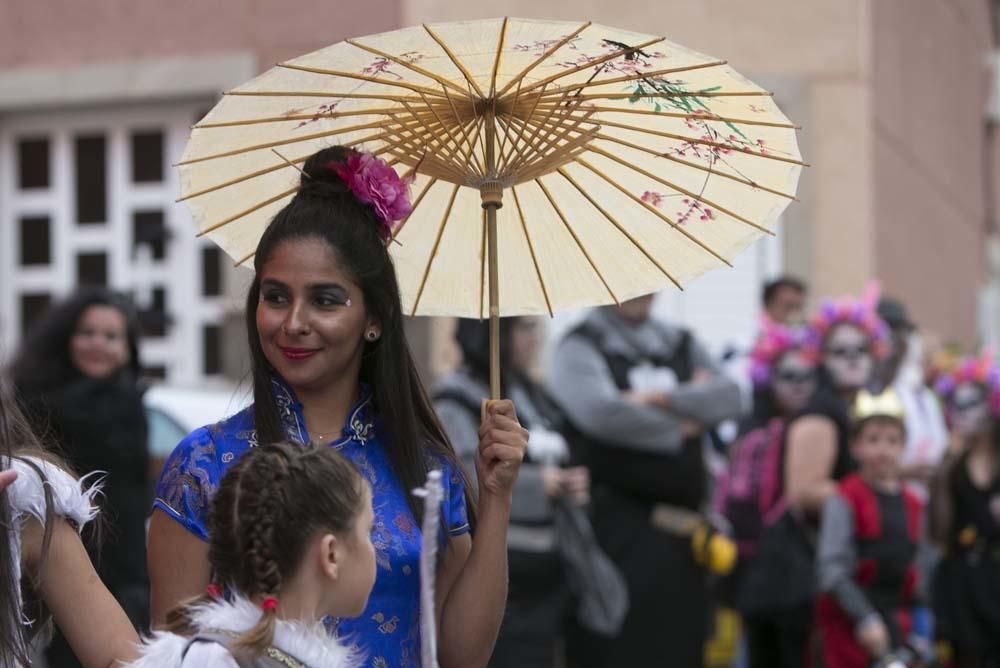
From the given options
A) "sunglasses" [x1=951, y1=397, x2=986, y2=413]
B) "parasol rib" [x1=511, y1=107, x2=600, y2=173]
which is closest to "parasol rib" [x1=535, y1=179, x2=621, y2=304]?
"parasol rib" [x1=511, y1=107, x2=600, y2=173]

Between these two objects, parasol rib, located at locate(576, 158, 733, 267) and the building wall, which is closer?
parasol rib, located at locate(576, 158, 733, 267)

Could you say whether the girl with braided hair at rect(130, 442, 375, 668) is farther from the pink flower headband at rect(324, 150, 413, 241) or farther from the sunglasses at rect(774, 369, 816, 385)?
the sunglasses at rect(774, 369, 816, 385)

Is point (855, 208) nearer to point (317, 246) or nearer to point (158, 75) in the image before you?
point (158, 75)

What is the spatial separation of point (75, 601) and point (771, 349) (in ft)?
19.5

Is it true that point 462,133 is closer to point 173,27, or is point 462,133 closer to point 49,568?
point 49,568

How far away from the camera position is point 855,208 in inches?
487

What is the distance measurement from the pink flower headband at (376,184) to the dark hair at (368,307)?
0.02 meters

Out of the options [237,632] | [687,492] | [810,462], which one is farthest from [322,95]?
[810,462]

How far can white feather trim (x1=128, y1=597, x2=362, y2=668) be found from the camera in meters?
2.77

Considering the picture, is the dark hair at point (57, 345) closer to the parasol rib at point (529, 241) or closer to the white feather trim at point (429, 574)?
the parasol rib at point (529, 241)

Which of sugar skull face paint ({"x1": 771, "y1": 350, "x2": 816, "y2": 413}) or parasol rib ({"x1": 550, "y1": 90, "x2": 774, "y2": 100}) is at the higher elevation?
parasol rib ({"x1": 550, "y1": 90, "x2": 774, "y2": 100})

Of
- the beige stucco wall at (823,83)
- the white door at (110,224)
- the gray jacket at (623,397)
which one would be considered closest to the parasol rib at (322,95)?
the gray jacket at (623,397)

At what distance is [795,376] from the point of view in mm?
8414

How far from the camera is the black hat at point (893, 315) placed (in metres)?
9.52
